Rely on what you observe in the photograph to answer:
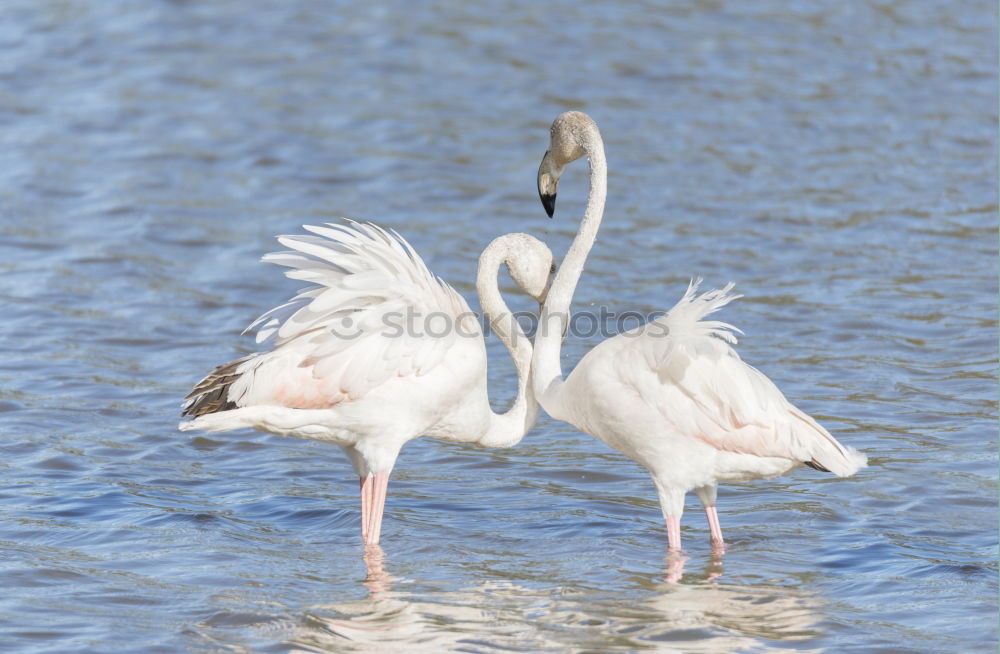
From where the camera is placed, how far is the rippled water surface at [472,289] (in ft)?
19.5

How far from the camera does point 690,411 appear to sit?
20.4 feet

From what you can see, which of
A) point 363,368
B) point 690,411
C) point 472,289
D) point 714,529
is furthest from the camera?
point 472,289

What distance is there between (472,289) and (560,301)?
3701 millimetres

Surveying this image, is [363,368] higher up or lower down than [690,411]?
higher up

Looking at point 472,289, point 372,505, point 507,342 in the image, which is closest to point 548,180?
point 507,342

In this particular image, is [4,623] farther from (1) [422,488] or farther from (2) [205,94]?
(2) [205,94]

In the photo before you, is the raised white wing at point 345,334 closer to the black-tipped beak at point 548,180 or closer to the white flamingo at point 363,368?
the white flamingo at point 363,368

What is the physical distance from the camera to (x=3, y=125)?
47.8ft

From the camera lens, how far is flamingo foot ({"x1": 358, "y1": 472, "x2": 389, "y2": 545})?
21.4 feet

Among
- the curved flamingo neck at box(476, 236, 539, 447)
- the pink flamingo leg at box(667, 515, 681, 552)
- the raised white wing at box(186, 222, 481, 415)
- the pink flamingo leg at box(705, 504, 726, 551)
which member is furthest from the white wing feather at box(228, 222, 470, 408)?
the pink flamingo leg at box(705, 504, 726, 551)

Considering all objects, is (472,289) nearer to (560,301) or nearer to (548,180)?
(548,180)

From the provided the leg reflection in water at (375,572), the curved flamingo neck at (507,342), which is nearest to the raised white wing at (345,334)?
the curved flamingo neck at (507,342)

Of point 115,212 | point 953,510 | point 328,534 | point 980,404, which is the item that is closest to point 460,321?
point 328,534

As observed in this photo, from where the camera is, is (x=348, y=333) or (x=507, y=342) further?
(x=507, y=342)
